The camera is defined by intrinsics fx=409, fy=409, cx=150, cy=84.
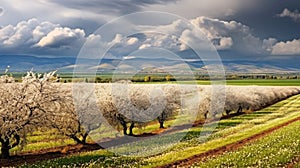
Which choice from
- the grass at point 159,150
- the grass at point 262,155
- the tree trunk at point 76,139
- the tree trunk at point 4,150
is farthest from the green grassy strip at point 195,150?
the tree trunk at point 4,150

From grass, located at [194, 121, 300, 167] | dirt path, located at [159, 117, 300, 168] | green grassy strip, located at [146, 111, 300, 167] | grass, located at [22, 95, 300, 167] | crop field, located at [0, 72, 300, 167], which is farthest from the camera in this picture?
crop field, located at [0, 72, 300, 167]

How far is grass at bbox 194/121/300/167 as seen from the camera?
24734 mm

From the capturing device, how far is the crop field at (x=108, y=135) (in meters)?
27.2

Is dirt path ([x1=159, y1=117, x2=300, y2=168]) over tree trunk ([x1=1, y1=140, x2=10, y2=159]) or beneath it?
beneath

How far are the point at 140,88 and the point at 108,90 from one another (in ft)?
21.2

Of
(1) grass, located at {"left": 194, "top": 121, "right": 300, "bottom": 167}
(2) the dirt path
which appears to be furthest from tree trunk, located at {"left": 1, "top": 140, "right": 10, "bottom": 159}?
(1) grass, located at {"left": 194, "top": 121, "right": 300, "bottom": 167}

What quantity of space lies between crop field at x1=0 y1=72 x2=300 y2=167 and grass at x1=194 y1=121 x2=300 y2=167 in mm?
59

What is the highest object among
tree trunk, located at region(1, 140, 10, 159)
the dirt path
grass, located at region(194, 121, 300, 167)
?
tree trunk, located at region(1, 140, 10, 159)

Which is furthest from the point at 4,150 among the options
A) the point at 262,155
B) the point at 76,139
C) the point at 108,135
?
the point at 262,155

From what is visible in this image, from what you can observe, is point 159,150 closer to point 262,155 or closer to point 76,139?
point 262,155

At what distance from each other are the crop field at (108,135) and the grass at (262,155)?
Answer: 2.3 inches

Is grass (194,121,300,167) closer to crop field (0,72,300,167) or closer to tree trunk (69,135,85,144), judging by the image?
crop field (0,72,300,167)

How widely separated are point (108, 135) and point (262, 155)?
17295 mm

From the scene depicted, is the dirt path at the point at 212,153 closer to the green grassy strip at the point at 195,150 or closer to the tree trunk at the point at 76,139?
the green grassy strip at the point at 195,150
